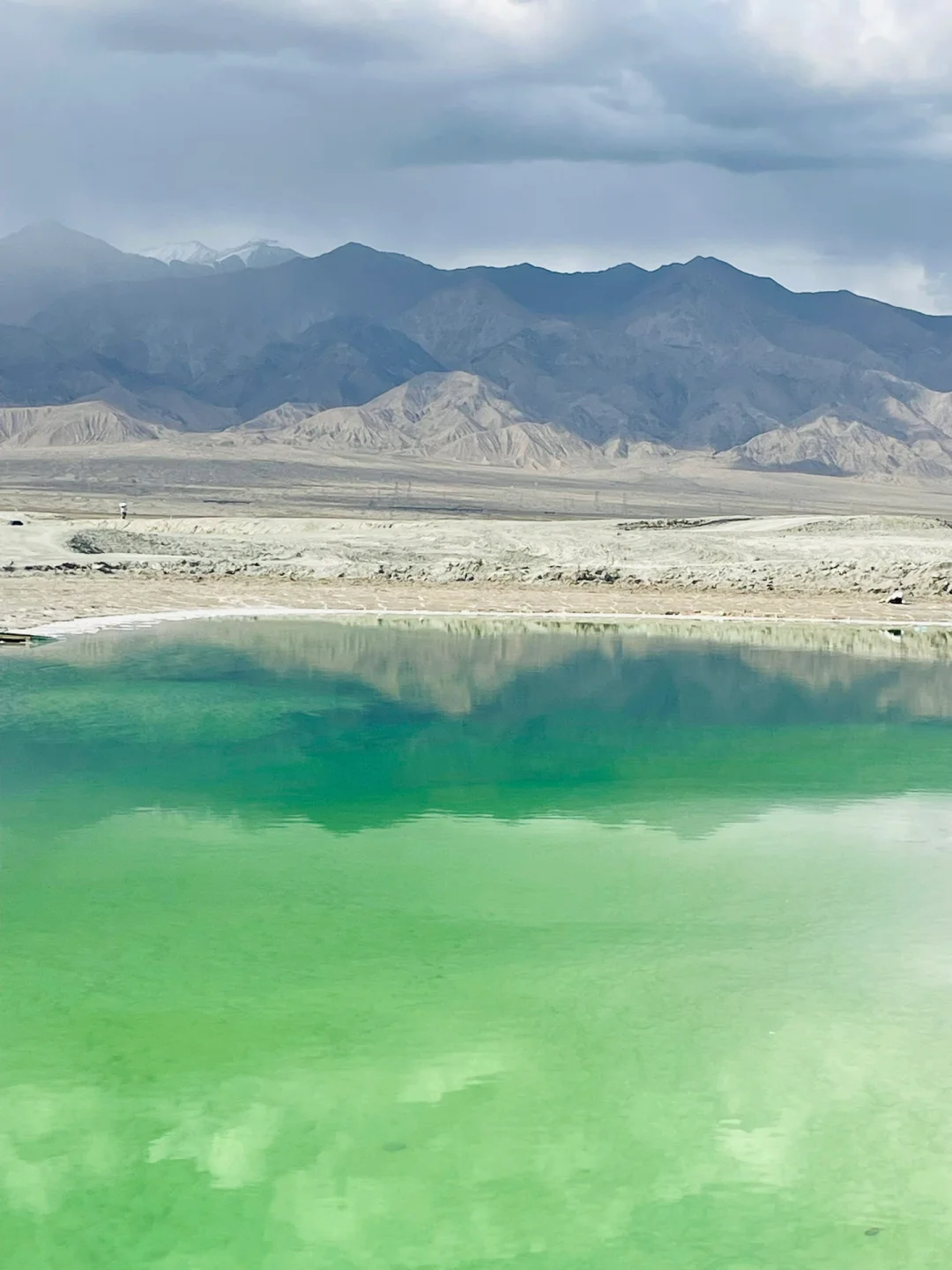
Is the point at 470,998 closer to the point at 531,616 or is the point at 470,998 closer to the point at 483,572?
the point at 531,616

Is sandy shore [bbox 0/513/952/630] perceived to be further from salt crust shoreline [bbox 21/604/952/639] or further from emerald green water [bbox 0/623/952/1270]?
emerald green water [bbox 0/623/952/1270]

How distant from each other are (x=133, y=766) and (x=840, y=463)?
183 metres

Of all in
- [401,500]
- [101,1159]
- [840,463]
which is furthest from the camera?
[840,463]

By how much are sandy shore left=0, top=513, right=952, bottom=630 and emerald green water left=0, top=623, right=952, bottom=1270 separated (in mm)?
14947

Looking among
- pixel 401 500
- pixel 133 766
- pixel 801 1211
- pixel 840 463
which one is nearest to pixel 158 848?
pixel 133 766

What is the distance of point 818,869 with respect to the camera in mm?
13336

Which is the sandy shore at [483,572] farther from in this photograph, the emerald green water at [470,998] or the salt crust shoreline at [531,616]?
the emerald green water at [470,998]

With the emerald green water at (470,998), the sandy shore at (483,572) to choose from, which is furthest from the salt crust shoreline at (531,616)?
the emerald green water at (470,998)

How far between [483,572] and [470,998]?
30.6m

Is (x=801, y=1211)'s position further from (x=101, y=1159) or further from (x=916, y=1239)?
(x=101, y=1159)

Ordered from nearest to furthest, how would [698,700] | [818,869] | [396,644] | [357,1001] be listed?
[357,1001] < [818,869] < [698,700] < [396,644]

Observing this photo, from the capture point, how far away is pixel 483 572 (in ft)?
132

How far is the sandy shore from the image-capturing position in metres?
34.7

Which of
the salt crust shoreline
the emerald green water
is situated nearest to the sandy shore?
the salt crust shoreline
